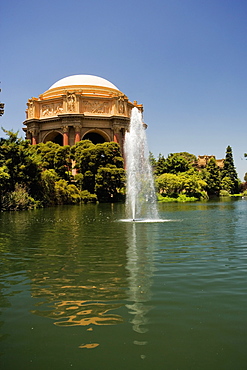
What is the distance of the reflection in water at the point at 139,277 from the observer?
4.24 meters

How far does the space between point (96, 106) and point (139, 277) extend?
1992 inches

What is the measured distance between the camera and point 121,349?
11.3 feet

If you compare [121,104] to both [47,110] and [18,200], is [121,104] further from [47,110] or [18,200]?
[18,200]

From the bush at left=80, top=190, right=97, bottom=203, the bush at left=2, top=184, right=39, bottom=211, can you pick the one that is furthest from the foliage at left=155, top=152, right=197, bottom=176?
the bush at left=2, top=184, right=39, bottom=211

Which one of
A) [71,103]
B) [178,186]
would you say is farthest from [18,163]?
[71,103]

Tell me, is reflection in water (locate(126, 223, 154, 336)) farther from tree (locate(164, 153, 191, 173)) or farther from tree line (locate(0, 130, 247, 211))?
tree (locate(164, 153, 191, 173))

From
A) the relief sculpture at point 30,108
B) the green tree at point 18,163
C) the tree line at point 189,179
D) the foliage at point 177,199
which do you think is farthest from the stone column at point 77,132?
the green tree at point 18,163

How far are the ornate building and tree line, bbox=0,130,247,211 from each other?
851 cm

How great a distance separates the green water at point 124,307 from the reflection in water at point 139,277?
2 centimetres

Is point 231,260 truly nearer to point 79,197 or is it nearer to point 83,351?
point 83,351

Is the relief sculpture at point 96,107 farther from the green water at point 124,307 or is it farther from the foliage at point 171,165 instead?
the green water at point 124,307

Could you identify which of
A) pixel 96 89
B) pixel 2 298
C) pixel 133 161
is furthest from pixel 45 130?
pixel 2 298

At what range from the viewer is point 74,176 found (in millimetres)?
43000

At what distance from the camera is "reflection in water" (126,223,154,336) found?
167 inches
